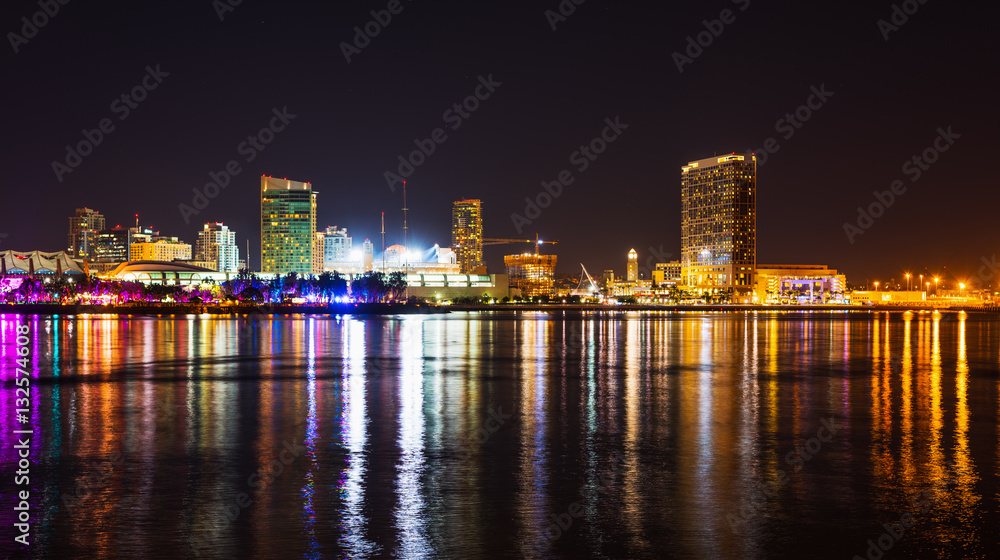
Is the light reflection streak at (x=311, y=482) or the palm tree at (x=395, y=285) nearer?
the light reflection streak at (x=311, y=482)

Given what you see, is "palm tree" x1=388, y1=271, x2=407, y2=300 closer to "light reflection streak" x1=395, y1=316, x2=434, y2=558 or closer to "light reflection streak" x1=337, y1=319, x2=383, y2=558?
"light reflection streak" x1=337, y1=319, x2=383, y2=558

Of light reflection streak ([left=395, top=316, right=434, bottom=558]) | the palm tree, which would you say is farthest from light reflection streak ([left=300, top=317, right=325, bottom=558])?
the palm tree

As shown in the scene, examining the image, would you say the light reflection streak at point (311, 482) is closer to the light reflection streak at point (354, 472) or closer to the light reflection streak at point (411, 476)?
the light reflection streak at point (354, 472)

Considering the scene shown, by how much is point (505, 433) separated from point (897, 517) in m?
7.45

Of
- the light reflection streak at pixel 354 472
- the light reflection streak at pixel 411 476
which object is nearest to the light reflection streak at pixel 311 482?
the light reflection streak at pixel 354 472

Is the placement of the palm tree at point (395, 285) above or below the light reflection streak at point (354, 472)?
above

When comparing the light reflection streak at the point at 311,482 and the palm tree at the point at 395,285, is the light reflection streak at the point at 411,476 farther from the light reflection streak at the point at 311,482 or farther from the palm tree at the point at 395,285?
the palm tree at the point at 395,285

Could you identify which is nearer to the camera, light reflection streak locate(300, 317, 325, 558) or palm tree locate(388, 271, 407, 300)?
light reflection streak locate(300, 317, 325, 558)

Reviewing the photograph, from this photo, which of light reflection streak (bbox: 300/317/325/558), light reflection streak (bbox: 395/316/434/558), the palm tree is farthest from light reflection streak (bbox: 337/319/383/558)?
the palm tree

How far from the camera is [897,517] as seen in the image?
9.55 meters

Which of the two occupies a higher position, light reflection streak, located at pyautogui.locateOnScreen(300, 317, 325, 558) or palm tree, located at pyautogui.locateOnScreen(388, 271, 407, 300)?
palm tree, located at pyautogui.locateOnScreen(388, 271, 407, 300)

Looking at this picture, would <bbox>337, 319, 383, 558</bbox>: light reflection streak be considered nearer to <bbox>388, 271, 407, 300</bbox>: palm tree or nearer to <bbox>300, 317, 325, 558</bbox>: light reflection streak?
<bbox>300, 317, 325, 558</bbox>: light reflection streak

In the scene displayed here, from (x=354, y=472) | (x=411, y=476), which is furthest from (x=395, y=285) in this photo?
(x=411, y=476)

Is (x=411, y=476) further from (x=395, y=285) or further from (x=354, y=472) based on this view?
(x=395, y=285)
